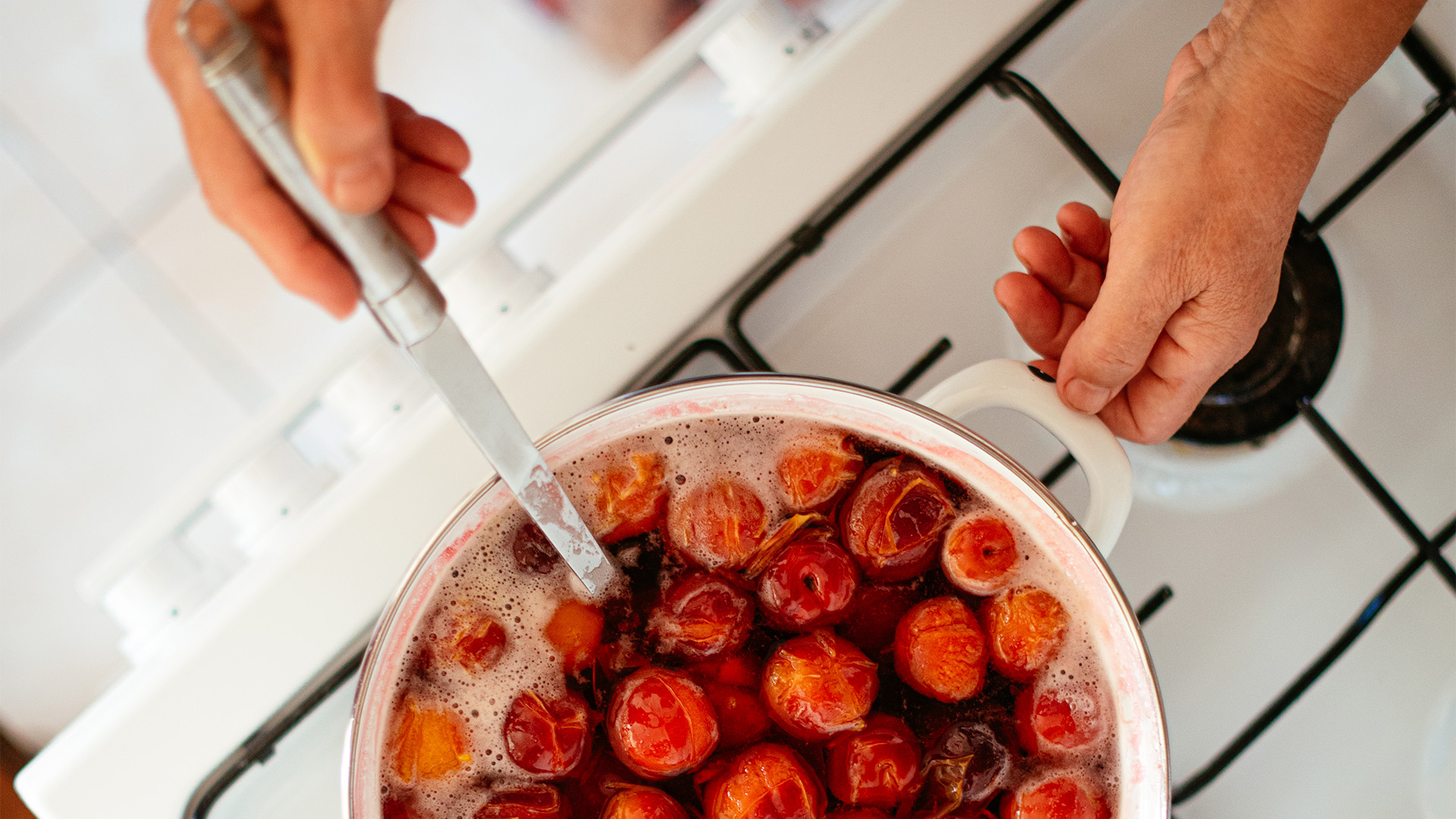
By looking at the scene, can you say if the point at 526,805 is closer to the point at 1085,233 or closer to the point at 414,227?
the point at 414,227

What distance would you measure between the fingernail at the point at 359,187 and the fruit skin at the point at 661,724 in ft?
0.91

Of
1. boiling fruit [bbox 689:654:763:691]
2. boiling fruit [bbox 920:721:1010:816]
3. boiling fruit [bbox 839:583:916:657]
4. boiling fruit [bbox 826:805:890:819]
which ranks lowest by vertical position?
boiling fruit [bbox 920:721:1010:816]

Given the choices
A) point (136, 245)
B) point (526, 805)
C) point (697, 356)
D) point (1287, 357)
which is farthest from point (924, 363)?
point (136, 245)

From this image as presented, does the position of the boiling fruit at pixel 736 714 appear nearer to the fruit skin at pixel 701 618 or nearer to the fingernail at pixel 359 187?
the fruit skin at pixel 701 618

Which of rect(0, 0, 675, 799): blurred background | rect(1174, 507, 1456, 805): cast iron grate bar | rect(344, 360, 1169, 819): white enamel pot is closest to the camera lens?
rect(344, 360, 1169, 819): white enamel pot

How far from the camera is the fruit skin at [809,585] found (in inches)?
19.1

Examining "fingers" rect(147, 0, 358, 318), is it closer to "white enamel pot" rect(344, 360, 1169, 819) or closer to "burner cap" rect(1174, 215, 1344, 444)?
"white enamel pot" rect(344, 360, 1169, 819)

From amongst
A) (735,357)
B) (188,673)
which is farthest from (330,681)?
(735,357)

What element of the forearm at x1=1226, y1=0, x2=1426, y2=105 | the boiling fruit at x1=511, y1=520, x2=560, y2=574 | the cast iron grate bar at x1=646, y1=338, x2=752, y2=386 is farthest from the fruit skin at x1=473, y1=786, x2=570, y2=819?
the forearm at x1=1226, y1=0, x2=1426, y2=105

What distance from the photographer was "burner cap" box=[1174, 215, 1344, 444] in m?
0.59

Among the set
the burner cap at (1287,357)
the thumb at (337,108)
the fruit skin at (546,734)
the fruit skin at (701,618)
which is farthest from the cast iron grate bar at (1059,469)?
the thumb at (337,108)

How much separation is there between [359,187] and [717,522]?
0.84 feet

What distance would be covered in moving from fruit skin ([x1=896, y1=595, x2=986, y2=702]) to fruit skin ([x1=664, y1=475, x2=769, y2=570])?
0.33ft

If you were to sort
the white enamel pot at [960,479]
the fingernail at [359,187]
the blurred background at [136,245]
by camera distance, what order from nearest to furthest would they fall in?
the fingernail at [359,187] < the white enamel pot at [960,479] < the blurred background at [136,245]
